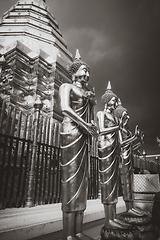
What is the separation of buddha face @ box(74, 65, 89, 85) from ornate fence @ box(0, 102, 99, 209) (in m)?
2.10

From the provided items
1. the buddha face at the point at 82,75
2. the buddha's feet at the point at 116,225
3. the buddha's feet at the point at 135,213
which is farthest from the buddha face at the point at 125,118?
the buddha's feet at the point at 116,225

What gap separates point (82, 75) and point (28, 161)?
2730mm

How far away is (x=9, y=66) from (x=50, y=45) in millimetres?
2891

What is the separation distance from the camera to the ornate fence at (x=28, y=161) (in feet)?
12.1

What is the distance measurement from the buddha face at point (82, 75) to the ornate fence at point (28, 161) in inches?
82.6

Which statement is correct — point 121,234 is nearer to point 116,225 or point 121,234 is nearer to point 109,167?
point 116,225

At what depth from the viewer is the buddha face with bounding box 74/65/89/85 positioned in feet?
7.47

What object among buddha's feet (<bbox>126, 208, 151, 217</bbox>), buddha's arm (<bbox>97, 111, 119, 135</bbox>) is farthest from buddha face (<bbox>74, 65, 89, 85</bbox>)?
buddha's feet (<bbox>126, 208, 151, 217</bbox>)

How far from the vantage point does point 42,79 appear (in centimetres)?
824

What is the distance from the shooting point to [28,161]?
166 inches

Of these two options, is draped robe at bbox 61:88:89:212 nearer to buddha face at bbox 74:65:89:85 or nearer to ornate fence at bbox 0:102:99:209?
buddha face at bbox 74:65:89:85

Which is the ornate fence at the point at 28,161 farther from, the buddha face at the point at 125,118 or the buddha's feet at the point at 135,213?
the buddha's feet at the point at 135,213

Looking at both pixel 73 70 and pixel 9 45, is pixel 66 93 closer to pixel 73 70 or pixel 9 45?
pixel 73 70

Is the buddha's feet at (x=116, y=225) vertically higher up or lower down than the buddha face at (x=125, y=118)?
lower down
